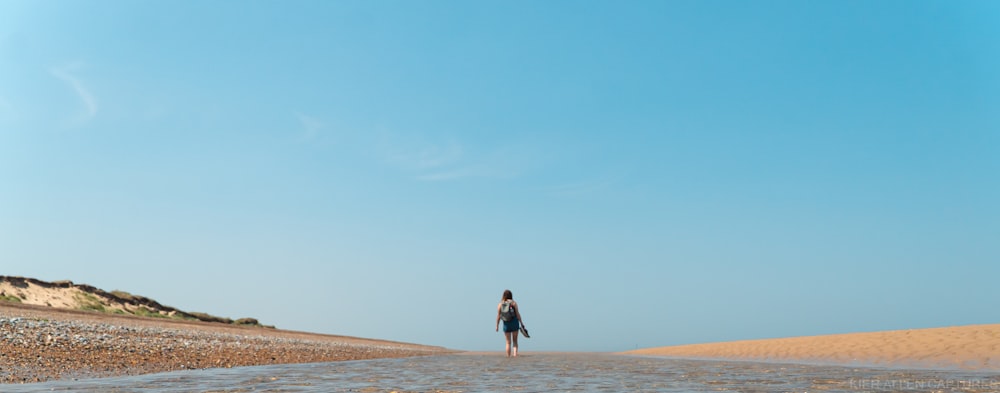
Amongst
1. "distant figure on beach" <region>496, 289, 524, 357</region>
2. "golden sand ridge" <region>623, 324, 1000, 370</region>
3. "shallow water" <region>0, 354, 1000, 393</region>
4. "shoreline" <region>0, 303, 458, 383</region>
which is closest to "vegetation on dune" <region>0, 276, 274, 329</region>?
"shoreline" <region>0, 303, 458, 383</region>

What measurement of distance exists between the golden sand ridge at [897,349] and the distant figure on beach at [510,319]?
884cm

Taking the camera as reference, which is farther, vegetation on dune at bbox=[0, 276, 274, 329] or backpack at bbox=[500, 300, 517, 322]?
vegetation on dune at bbox=[0, 276, 274, 329]

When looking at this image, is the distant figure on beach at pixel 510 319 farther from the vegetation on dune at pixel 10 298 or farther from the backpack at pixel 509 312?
the vegetation on dune at pixel 10 298

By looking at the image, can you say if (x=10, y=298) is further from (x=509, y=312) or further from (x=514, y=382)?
(x=514, y=382)

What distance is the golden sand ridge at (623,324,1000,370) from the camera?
18.8m

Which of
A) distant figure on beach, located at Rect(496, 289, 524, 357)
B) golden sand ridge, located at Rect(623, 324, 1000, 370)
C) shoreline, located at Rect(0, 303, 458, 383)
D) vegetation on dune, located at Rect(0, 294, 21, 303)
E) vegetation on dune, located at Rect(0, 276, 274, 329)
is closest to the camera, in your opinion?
shoreline, located at Rect(0, 303, 458, 383)

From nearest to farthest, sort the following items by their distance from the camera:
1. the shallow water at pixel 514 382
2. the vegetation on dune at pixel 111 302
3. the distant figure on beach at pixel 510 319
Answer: the shallow water at pixel 514 382, the distant figure on beach at pixel 510 319, the vegetation on dune at pixel 111 302

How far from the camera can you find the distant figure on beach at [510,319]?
25656 mm

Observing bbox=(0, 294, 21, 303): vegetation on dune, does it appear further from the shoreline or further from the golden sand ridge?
the golden sand ridge

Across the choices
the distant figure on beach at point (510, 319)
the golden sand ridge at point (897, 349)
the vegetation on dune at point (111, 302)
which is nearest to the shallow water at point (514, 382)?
the golden sand ridge at point (897, 349)

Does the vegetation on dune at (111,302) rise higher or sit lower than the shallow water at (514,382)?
higher

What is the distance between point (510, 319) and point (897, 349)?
43.4 feet

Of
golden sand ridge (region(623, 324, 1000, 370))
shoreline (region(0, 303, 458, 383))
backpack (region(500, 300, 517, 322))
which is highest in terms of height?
backpack (region(500, 300, 517, 322))

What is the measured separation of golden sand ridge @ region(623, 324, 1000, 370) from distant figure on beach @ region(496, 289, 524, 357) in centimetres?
884
